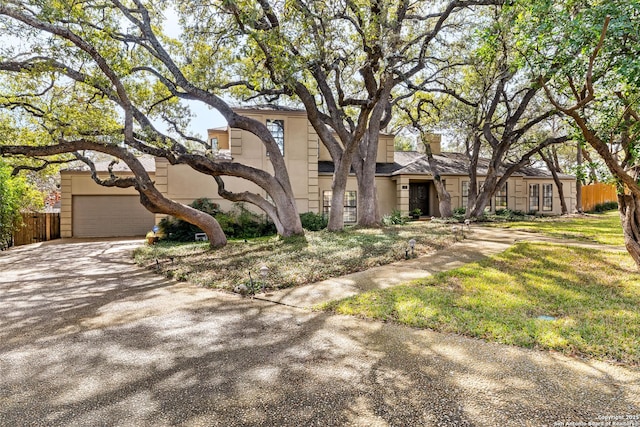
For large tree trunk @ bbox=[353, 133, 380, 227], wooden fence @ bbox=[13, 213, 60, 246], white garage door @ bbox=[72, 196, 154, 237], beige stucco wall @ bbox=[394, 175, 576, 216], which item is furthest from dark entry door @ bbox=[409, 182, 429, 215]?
wooden fence @ bbox=[13, 213, 60, 246]

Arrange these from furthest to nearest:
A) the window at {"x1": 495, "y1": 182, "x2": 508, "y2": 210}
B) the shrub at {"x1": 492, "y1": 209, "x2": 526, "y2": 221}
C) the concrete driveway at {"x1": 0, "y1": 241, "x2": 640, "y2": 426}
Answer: the window at {"x1": 495, "y1": 182, "x2": 508, "y2": 210}, the shrub at {"x1": 492, "y1": 209, "x2": 526, "y2": 221}, the concrete driveway at {"x1": 0, "y1": 241, "x2": 640, "y2": 426}

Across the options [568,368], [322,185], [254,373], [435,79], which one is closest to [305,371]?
[254,373]

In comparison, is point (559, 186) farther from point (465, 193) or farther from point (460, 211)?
point (460, 211)

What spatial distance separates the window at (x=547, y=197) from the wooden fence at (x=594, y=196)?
13.1 feet

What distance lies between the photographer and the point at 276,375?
324cm

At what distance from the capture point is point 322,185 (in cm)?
1823

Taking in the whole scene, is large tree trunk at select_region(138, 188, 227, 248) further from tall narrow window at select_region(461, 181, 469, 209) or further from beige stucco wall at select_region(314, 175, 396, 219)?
tall narrow window at select_region(461, 181, 469, 209)

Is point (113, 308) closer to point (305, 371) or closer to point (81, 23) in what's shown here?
point (305, 371)

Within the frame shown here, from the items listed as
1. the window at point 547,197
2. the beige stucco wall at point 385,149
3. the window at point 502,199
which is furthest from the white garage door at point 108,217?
the window at point 547,197

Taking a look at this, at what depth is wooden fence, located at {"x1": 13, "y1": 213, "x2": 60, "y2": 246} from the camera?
597 inches

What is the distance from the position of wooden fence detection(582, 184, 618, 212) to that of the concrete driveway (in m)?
27.3

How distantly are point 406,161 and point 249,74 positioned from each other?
13784mm

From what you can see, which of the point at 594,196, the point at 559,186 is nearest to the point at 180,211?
the point at 559,186

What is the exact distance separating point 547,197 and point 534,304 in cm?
2141
